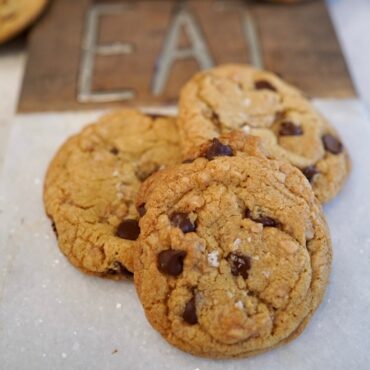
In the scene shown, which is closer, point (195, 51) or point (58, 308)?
point (58, 308)

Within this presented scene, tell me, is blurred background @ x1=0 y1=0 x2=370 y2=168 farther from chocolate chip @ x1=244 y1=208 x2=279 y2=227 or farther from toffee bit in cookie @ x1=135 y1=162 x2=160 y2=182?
chocolate chip @ x1=244 y1=208 x2=279 y2=227

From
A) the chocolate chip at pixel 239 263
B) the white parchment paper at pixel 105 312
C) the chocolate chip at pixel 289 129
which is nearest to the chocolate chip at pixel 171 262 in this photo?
the chocolate chip at pixel 239 263

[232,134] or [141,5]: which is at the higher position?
[232,134]

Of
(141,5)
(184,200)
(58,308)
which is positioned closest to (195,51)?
(141,5)

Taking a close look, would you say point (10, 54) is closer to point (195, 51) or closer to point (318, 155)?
point (195, 51)

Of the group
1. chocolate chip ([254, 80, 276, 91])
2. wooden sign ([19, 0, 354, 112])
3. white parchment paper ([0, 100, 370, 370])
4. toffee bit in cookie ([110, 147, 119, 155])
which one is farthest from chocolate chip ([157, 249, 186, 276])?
wooden sign ([19, 0, 354, 112])
